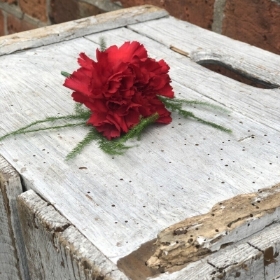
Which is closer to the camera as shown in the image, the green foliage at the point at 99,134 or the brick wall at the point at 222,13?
the green foliage at the point at 99,134

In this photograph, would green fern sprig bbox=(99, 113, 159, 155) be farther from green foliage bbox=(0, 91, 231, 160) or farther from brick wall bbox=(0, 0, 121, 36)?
brick wall bbox=(0, 0, 121, 36)

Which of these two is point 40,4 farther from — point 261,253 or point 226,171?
point 261,253

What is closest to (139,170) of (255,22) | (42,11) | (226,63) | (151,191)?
(151,191)

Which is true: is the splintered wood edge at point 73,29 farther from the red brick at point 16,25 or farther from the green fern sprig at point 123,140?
the red brick at point 16,25

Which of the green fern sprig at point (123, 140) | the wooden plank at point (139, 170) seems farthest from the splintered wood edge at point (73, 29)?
the green fern sprig at point (123, 140)

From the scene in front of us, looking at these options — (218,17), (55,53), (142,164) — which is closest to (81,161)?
(142,164)
